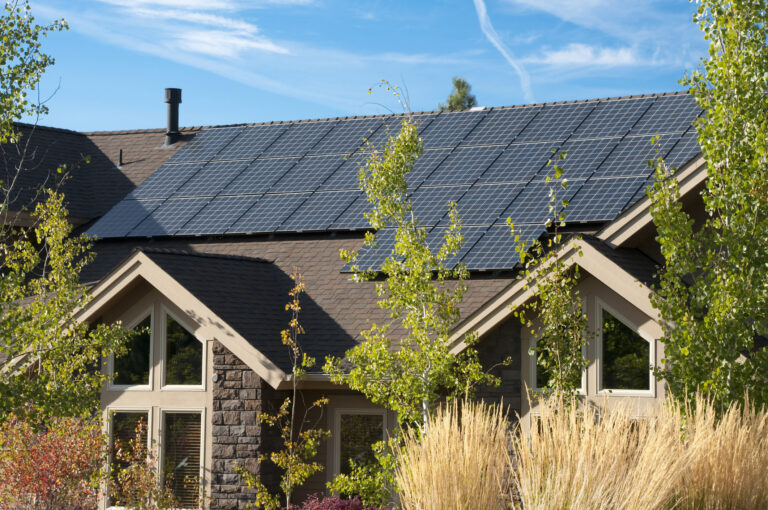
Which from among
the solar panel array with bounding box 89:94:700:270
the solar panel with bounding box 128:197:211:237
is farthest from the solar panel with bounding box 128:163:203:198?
the solar panel with bounding box 128:197:211:237

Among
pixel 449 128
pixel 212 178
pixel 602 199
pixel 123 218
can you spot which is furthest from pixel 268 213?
pixel 602 199

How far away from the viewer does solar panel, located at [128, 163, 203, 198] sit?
80.0 feet

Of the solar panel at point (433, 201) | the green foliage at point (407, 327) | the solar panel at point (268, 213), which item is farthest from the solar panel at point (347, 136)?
the green foliage at point (407, 327)

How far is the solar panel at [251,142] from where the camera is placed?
2514 centimetres

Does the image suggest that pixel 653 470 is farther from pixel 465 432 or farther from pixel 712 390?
pixel 712 390

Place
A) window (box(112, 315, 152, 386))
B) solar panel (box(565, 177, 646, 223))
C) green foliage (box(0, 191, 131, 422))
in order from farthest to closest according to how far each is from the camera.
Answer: window (box(112, 315, 152, 386)), solar panel (box(565, 177, 646, 223)), green foliage (box(0, 191, 131, 422))

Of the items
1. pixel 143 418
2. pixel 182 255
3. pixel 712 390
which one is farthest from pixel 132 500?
pixel 712 390

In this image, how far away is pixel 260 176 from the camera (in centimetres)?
2391

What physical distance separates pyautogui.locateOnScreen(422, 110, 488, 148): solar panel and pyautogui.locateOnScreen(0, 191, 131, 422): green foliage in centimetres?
784

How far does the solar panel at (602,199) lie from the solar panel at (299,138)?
725 centimetres

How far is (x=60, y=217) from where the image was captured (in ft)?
62.8

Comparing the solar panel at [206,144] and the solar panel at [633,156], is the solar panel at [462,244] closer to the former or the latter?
the solar panel at [633,156]

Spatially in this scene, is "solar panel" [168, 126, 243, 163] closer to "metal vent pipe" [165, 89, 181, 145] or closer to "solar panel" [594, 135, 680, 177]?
"metal vent pipe" [165, 89, 181, 145]

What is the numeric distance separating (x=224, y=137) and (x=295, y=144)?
237 cm
